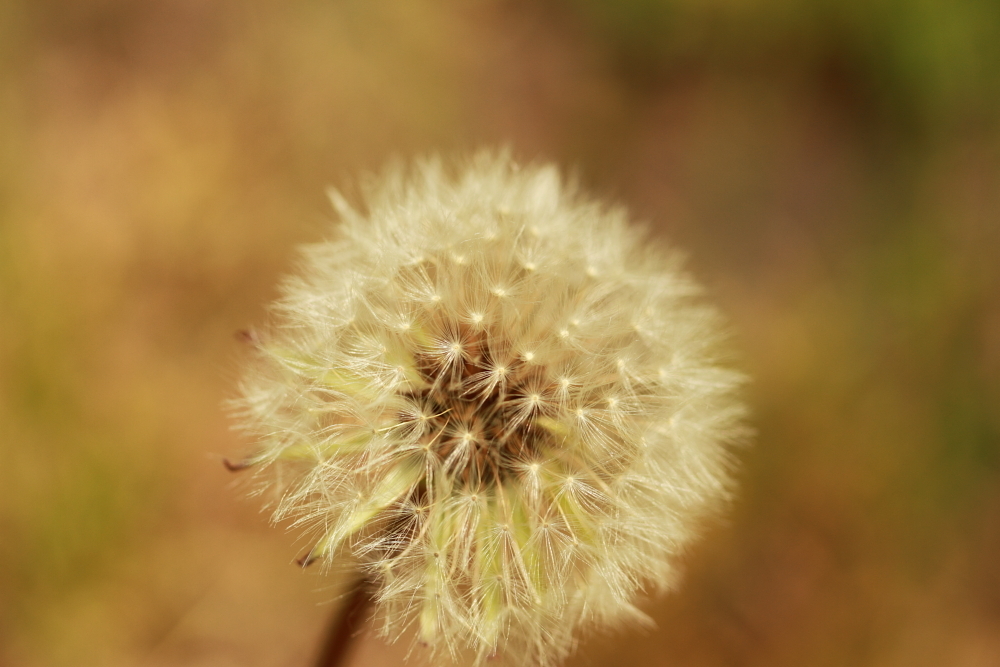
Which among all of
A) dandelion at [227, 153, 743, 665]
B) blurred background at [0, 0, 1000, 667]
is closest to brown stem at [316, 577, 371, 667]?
dandelion at [227, 153, 743, 665]

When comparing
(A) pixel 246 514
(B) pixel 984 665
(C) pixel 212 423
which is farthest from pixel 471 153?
(B) pixel 984 665

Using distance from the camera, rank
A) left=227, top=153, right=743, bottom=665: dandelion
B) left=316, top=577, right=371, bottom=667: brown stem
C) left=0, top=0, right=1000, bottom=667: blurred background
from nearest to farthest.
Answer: left=227, top=153, right=743, bottom=665: dandelion < left=316, top=577, right=371, bottom=667: brown stem < left=0, top=0, right=1000, bottom=667: blurred background

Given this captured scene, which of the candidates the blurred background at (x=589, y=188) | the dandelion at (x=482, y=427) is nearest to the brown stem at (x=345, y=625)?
Result: the dandelion at (x=482, y=427)

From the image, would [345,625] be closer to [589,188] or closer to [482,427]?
[482,427]

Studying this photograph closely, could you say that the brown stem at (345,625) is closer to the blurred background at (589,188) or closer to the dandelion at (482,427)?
the dandelion at (482,427)

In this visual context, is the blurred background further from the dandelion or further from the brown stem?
the dandelion
